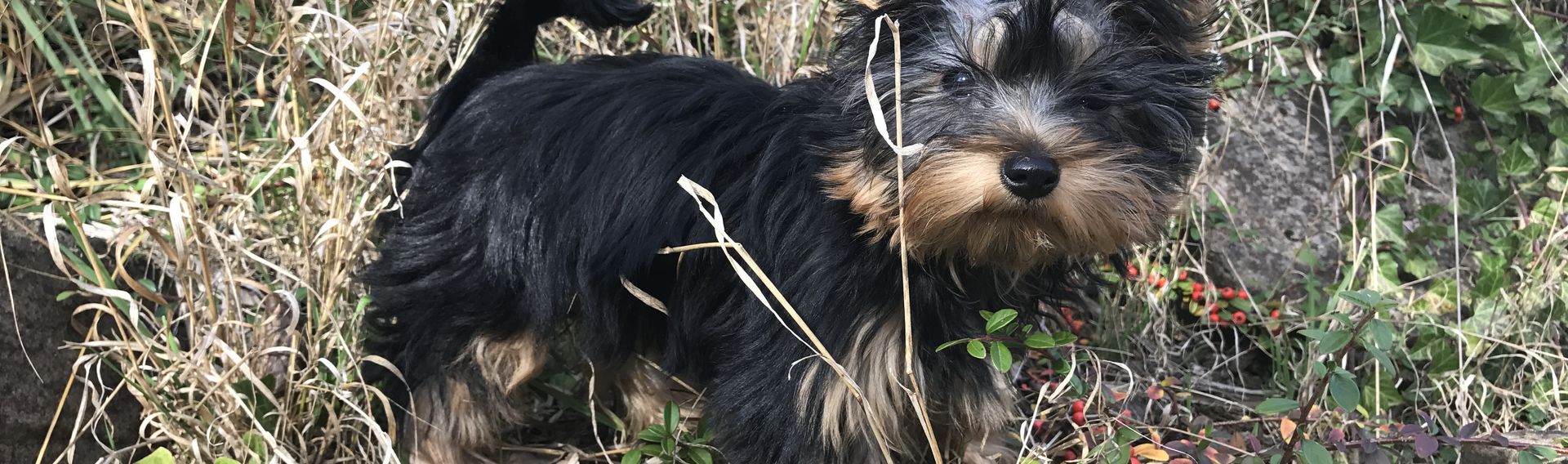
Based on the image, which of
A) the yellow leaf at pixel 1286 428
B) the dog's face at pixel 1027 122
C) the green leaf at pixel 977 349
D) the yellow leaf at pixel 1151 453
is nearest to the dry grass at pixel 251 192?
the yellow leaf at pixel 1151 453

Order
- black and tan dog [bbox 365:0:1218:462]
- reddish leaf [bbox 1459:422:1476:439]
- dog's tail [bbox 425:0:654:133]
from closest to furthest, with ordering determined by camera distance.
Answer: black and tan dog [bbox 365:0:1218:462] → reddish leaf [bbox 1459:422:1476:439] → dog's tail [bbox 425:0:654:133]

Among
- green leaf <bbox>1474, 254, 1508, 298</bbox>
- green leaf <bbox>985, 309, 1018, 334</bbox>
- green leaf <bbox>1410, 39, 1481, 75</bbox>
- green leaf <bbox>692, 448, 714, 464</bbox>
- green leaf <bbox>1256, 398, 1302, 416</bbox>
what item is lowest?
green leaf <bbox>1474, 254, 1508, 298</bbox>

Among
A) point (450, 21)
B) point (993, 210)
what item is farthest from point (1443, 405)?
point (450, 21)

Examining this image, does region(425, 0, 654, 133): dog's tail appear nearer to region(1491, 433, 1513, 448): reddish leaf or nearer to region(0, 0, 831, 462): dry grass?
region(0, 0, 831, 462): dry grass

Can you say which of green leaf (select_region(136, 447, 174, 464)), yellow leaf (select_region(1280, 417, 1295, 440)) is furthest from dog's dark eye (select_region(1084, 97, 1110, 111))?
green leaf (select_region(136, 447, 174, 464))

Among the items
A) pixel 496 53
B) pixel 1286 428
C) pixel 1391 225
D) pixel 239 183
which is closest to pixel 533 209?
pixel 496 53

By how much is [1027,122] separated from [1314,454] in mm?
1049

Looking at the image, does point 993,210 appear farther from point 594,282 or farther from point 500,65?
point 500,65

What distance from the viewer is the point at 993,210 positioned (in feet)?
6.52

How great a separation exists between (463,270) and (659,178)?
568 millimetres

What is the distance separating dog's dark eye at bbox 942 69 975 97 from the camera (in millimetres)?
2154

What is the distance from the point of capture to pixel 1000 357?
7.25 feet

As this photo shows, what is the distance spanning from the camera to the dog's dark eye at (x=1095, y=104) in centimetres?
213

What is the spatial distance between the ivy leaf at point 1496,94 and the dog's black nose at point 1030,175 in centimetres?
276
